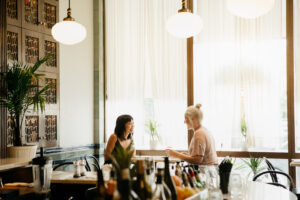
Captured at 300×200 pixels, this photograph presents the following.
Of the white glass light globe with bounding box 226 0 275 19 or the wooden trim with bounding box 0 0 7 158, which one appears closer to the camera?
the white glass light globe with bounding box 226 0 275 19

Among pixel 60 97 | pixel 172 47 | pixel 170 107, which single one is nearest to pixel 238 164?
pixel 170 107

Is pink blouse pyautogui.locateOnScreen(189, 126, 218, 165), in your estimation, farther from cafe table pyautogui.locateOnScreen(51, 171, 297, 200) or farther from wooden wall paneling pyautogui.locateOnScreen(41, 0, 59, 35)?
wooden wall paneling pyautogui.locateOnScreen(41, 0, 59, 35)

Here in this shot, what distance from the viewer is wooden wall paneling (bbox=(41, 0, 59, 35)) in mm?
5039

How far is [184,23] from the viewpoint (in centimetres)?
374

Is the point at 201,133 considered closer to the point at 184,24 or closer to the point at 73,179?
the point at 184,24

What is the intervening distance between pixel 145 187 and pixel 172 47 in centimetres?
469

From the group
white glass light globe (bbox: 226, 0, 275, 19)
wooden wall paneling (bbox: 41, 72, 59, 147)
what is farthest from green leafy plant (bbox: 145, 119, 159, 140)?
white glass light globe (bbox: 226, 0, 275, 19)

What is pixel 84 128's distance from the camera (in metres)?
6.15

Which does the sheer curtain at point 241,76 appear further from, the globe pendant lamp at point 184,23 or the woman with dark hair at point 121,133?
the globe pendant lamp at point 184,23

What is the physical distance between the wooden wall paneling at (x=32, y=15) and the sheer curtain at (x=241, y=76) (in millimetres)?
2558

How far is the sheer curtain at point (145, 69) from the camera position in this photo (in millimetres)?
6102

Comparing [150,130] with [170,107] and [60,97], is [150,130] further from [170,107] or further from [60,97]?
[60,97]

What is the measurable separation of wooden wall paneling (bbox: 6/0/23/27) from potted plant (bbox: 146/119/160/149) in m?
2.67

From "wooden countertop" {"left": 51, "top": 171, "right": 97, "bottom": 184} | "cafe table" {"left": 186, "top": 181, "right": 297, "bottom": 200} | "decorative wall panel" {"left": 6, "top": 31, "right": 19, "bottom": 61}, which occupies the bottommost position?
"wooden countertop" {"left": 51, "top": 171, "right": 97, "bottom": 184}
